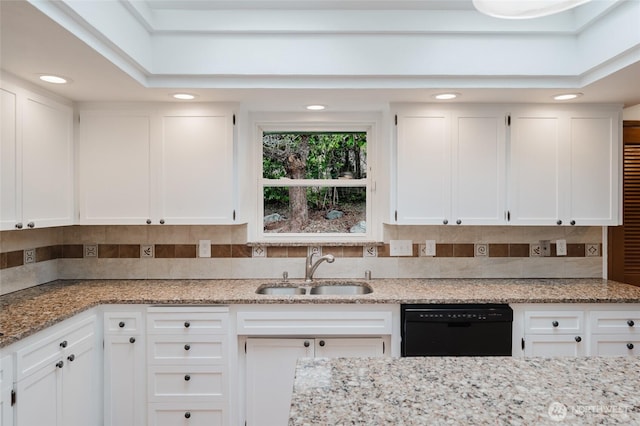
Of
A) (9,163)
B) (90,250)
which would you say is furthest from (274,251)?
(9,163)

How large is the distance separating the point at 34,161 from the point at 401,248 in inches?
97.3

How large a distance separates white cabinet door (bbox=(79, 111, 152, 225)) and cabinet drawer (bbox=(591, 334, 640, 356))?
3.00 meters

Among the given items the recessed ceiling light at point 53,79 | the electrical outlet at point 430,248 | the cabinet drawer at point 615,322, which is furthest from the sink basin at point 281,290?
the cabinet drawer at point 615,322

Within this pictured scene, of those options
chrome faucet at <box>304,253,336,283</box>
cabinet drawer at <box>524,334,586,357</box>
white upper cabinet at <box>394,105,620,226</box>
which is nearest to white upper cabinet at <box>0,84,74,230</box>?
chrome faucet at <box>304,253,336,283</box>

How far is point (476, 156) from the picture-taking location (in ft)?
8.71

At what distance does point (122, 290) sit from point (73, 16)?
5.48ft

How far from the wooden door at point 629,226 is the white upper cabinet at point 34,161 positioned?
396 cm

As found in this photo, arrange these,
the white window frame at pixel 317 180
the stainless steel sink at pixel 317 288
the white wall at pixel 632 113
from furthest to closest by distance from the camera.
→ the white window frame at pixel 317 180 → the white wall at pixel 632 113 → the stainless steel sink at pixel 317 288

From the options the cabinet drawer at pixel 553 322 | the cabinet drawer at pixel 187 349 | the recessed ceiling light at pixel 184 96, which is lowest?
the cabinet drawer at pixel 187 349

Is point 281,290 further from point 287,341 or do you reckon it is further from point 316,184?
point 316,184

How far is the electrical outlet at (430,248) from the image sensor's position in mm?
2961

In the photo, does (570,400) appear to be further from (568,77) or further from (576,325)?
(568,77)

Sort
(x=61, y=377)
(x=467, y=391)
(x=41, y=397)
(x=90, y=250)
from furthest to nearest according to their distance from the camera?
(x=90, y=250) < (x=61, y=377) < (x=41, y=397) < (x=467, y=391)

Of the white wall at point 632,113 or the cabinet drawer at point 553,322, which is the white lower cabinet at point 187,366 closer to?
the cabinet drawer at point 553,322
